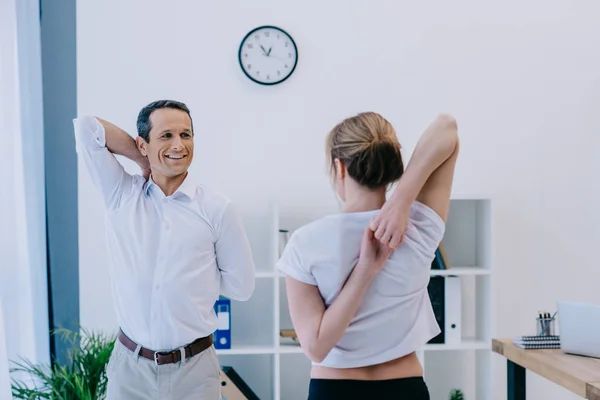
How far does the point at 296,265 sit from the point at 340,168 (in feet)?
0.66

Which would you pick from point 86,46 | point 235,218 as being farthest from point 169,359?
point 86,46

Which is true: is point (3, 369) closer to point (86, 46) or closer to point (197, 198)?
point (197, 198)

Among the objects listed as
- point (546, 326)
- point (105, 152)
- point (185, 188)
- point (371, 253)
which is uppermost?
point (105, 152)

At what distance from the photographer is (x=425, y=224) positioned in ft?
4.62

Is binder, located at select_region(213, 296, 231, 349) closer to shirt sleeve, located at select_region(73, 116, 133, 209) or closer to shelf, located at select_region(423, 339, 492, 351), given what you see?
shelf, located at select_region(423, 339, 492, 351)

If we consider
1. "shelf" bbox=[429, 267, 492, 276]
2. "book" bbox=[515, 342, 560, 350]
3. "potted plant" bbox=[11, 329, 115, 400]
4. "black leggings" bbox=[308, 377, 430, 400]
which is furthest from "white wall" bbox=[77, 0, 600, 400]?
"black leggings" bbox=[308, 377, 430, 400]

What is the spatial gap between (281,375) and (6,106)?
201 cm

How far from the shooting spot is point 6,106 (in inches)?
121

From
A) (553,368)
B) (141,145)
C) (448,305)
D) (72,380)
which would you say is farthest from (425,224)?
(448,305)

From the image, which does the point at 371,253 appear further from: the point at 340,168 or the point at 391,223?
the point at 340,168

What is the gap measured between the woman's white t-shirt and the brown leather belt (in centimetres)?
92

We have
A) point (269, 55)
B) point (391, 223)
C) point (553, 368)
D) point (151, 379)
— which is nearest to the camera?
point (391, 223)

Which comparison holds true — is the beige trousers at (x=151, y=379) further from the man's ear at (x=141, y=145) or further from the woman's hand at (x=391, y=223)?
the woman's hand at (x=391, y=223)

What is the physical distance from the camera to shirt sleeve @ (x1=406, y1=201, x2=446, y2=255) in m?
1.40
